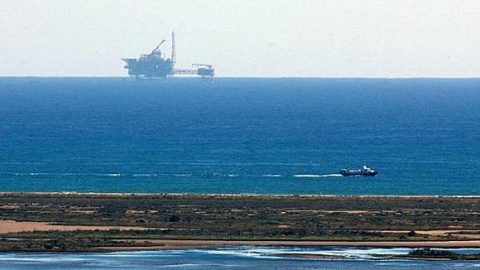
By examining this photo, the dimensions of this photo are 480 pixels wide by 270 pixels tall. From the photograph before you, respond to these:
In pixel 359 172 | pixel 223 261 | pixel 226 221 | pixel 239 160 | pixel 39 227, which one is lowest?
pixel 239 160

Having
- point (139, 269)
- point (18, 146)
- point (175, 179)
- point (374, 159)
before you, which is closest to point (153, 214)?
point (139, 269)

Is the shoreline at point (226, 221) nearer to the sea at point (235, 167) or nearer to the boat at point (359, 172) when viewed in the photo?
the sea at point (235, 167)

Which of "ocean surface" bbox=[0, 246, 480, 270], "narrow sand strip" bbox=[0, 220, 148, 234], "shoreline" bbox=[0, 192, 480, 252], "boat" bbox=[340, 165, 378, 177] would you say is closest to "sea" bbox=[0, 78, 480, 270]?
"ocean surface" bbox=[0, 246, 480, 270]

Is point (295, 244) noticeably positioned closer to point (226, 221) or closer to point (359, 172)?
point (226, 221)

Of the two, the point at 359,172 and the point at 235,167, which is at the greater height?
the point at 359,172

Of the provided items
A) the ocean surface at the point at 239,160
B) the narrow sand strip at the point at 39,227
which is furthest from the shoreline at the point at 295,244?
the ocean surface at the point at 239,160

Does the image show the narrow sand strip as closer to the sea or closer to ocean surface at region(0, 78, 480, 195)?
the sea

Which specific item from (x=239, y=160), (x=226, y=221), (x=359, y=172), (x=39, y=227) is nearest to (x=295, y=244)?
(x=226, y=221)

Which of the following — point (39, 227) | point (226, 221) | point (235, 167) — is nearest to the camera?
point (39, 227)

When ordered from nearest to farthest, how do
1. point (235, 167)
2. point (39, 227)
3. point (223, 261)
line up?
point (223, 261), point (39, 227), point (235, 167)
